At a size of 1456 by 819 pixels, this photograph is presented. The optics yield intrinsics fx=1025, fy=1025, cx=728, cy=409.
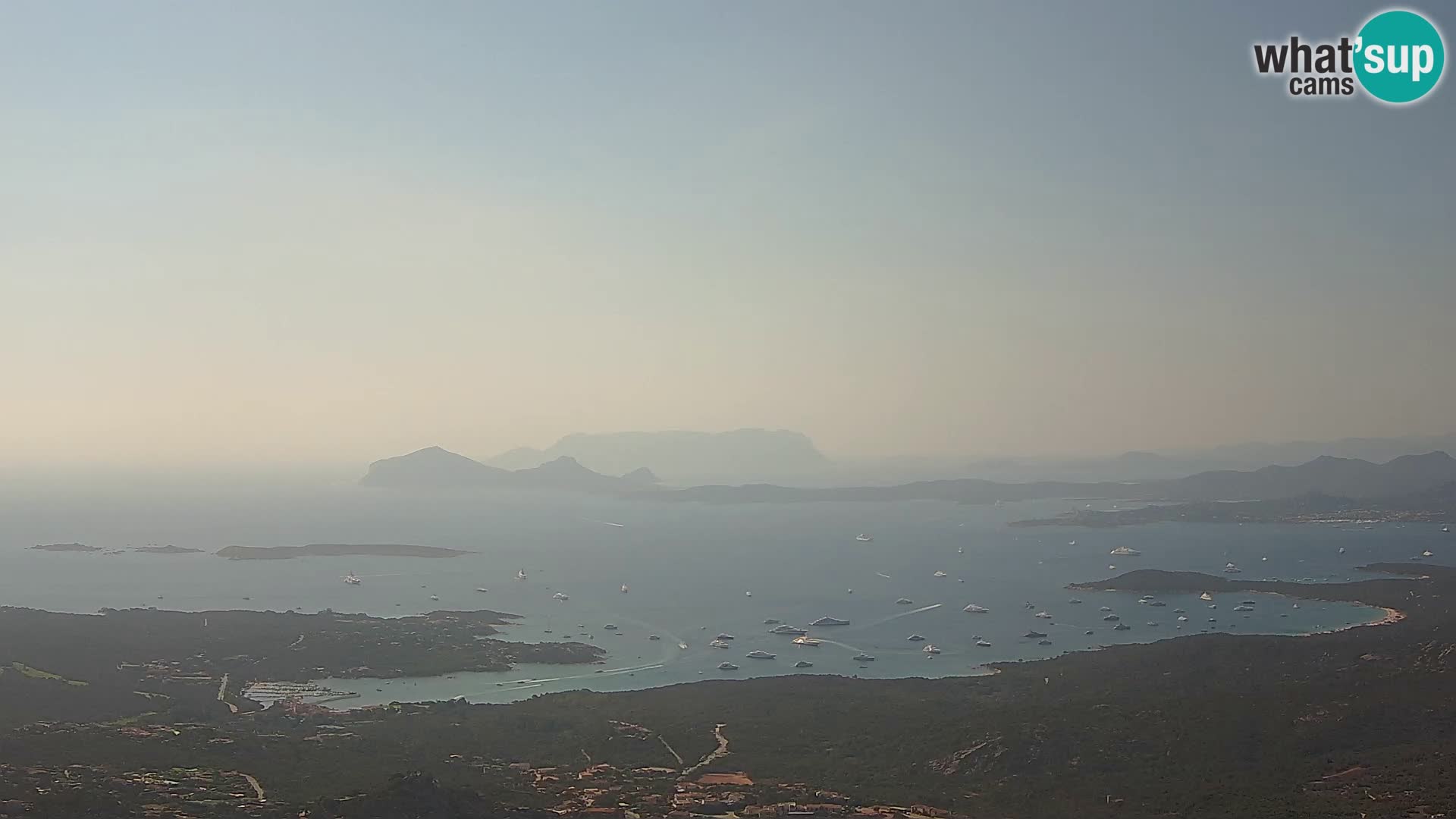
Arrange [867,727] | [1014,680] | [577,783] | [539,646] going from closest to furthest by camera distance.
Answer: [577,783] → [867,727] → [1014,680] → [539,646]

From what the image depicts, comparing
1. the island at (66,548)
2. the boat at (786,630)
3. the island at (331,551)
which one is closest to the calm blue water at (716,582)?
the boat at (786,630)

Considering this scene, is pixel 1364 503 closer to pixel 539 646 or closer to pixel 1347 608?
pixel 1347 608

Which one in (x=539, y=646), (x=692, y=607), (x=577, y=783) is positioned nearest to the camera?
(x=577, y=783)

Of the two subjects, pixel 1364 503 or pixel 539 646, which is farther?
pixel 1364 503

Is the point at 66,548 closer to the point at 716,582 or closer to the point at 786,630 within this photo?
the point at 716,582

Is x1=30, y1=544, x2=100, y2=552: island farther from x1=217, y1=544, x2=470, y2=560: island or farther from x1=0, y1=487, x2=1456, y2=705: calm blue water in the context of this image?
x1=217, y1=544, x2=470, y2=560: island

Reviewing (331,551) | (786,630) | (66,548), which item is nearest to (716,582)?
(786,630)

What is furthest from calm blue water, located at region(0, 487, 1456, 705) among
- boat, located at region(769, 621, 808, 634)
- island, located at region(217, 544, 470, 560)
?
island, located at region(217, 544, 470, 560)

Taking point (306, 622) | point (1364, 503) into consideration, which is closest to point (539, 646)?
point (306, 622)
